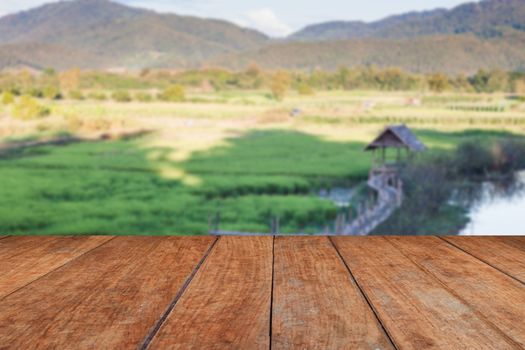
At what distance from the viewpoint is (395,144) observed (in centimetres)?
392

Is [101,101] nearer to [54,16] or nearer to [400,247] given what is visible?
[54,16]

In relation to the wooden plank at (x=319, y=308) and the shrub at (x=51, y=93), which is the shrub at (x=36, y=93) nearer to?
the shrub at (x=51, y=93)

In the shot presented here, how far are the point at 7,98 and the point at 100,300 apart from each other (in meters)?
3.24

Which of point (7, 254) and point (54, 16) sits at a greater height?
point (54, 16)

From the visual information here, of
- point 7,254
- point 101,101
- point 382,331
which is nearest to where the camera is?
point 382,331

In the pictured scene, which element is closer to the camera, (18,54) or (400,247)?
(400,247)

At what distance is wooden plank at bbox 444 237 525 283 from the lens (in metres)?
1.53

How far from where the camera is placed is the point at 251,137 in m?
4.12

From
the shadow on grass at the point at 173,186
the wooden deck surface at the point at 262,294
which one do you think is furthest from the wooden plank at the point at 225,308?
the shadow on grass at the point at 173,186

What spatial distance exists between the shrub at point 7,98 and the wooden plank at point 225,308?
2.91 metres

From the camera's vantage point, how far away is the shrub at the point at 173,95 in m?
4.18

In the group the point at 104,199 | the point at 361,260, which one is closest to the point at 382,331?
the point at 361,260

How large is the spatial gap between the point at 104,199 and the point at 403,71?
6.91ft

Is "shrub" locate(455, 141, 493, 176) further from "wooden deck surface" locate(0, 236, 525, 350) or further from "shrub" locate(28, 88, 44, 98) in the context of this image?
"shrub" locate(28, 88, 44, 98)
